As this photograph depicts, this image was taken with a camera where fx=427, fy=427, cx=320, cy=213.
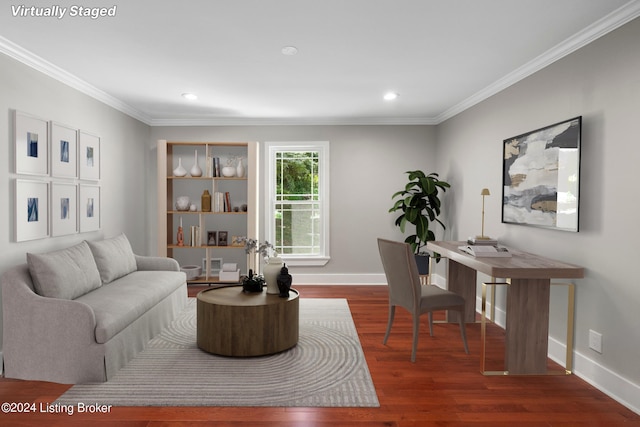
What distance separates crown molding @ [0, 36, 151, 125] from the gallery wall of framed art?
0.43 metres

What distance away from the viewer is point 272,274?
3.72 m

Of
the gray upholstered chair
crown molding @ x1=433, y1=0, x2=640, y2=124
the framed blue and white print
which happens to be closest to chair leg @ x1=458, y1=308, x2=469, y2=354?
the gray upholstered chair

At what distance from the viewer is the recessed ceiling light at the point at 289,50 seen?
3.35m

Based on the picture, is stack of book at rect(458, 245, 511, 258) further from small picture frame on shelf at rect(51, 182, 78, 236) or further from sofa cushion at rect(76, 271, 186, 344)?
small picture frame on shelf at rect(51, 182, 78, 236)

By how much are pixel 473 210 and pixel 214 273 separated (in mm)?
3674

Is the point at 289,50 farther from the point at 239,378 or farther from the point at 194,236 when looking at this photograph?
the point at 194,236

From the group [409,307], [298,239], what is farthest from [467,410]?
[298,239]

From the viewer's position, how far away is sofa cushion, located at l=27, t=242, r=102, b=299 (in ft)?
10.2

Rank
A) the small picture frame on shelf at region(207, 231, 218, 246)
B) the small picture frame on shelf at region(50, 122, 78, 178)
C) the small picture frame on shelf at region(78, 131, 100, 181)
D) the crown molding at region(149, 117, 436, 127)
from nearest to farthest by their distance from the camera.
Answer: the small picture frame on shelf at region(50, 122, 78, 178)
the small picture frame on shelf at region(78, 131, 100, 181)
the small picture frame on shelf at region(207, 231, 218, 246)
the crown molding at region(149, 117, 436, 127)

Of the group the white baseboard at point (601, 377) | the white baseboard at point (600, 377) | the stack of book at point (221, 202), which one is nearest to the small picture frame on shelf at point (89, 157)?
the stack of book at point (221, 202)

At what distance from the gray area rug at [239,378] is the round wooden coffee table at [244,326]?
8 cm

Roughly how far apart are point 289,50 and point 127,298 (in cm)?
239

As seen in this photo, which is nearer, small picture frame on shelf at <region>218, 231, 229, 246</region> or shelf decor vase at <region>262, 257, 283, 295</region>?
shelf decor vase at <region>262, 257, 283, 295</region>

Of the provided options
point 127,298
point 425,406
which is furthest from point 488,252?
A: point 127,298
